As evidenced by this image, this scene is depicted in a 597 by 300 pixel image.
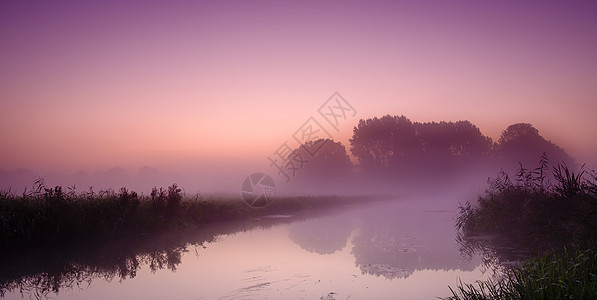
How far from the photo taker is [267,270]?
359 inches

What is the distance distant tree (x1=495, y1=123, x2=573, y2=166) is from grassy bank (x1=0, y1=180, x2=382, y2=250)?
213 ft

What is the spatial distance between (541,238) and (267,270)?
6.59 m

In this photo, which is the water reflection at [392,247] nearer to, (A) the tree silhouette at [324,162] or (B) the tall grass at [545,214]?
(B) the tall grass at [545,214]

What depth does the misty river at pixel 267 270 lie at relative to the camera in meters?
7.25

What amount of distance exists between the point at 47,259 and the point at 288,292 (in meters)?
6.79

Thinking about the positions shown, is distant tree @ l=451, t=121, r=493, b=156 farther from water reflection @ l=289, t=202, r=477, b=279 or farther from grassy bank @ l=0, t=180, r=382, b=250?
grassy bank @ l=0, t=180, r=382, b=250

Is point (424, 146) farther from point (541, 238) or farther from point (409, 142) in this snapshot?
point (541, 238)

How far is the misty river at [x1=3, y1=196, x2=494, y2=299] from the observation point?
23.8ft

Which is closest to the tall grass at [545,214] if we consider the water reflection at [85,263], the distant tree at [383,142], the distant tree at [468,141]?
the water reflection at [85,263]

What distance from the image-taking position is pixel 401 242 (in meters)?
13.7

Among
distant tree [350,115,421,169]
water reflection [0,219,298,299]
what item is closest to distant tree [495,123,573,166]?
distant tree [350,115,421,169]

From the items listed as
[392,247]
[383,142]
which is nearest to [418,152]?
[383,142]

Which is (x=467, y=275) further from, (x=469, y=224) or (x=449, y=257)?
(x=469, y=224)

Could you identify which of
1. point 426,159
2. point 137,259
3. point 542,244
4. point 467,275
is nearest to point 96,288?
point 137,259
